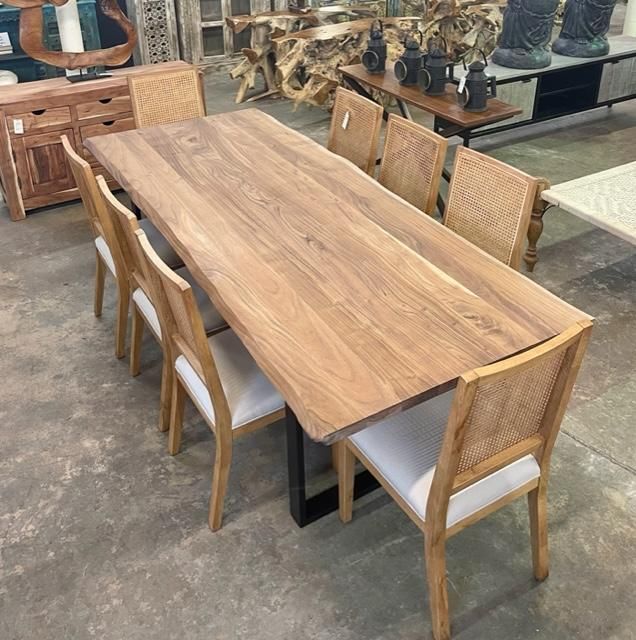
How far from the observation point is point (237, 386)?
199cm

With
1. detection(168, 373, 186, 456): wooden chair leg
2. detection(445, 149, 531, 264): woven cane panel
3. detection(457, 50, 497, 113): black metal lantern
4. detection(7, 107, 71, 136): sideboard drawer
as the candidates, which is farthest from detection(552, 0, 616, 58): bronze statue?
detection(168, 373, 186, 456): wooden chair leg

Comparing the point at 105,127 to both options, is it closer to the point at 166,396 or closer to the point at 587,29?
the point at 166,396

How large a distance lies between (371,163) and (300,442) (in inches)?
55.7

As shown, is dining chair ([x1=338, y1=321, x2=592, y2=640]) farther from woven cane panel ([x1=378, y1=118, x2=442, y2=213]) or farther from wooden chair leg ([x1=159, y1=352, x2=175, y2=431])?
woven cane panel ([x1=378, y1=118, x2=442, y2=213])

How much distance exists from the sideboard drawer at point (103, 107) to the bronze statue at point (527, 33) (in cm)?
238

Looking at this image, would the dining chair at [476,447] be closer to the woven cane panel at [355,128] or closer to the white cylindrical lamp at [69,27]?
the woven cane panel at [355,128]

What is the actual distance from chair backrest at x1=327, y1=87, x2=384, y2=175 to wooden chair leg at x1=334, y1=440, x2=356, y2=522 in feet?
4.40

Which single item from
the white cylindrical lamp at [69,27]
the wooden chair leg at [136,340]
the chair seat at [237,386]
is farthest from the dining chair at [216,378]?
the white cylindrical lamp at [69,27]

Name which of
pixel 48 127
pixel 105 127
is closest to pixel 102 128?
pixel 105 127

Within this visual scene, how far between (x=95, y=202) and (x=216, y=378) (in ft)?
2.98

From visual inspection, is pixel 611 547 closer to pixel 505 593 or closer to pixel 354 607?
pixel 505 593

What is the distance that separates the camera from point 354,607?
1.85 meters

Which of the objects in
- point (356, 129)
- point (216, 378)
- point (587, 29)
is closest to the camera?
point (216, 378)

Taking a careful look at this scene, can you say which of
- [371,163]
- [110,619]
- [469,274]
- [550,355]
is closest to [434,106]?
[371,163]
